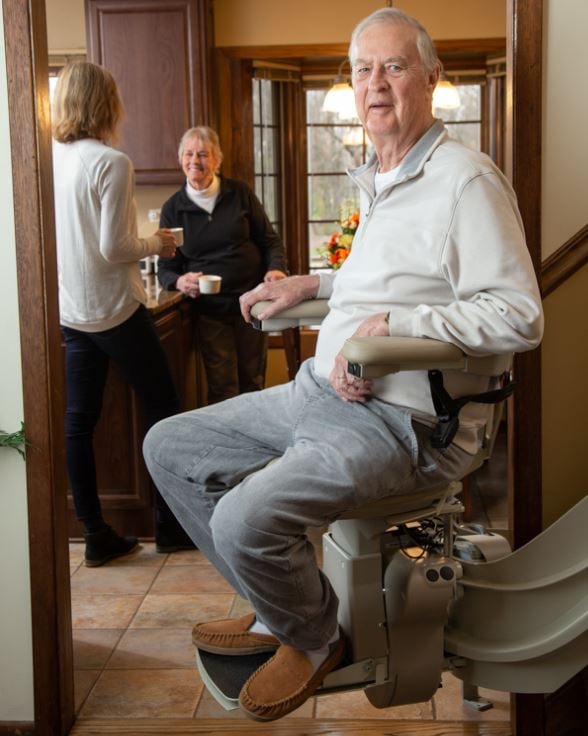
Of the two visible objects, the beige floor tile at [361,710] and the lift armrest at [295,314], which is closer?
the lift armrest at [295,314]

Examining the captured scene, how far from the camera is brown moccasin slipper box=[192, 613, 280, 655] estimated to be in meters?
2.12

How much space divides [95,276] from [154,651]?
49.7 inches

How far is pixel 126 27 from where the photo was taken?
5504mm

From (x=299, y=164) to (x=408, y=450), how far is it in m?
5.15

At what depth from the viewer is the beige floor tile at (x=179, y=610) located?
317 cm

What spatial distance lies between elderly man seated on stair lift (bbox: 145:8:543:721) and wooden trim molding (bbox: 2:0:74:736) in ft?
1.02

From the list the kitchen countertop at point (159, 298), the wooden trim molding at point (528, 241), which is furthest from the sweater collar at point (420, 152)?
the kitchen countertop at point (159, 298)

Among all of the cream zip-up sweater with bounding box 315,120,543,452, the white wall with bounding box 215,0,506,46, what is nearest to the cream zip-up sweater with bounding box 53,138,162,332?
the cream zip-up sweater with bounding box 315,120,543,452

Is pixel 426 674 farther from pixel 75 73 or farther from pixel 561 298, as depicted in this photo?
pixel 75 73

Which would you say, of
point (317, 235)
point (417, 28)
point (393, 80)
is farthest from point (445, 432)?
point (317, 235)

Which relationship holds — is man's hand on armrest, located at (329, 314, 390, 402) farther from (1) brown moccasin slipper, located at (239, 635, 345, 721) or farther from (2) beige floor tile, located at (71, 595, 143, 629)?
(2) beige floor tile, located at (71, 595, 143, 629)

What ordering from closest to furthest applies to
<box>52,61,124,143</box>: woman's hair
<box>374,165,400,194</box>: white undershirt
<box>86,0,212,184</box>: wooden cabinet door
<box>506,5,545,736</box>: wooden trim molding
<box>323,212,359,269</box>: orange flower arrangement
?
<box>374,165,400,194</box>: white undershirt → <box>506,5,545,736</box>: wooden trim molding → <box>52,61,124,143</box>: woman's hair → <box>323,212,359,269</box>: orange flower arrangement → <box>86,0,212,184</box>: wooden cabinet door

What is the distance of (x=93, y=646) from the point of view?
9.86 ft

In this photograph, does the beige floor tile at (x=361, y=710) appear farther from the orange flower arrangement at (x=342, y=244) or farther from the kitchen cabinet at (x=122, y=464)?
the orange flower arrangement at (x=342, y=244)
